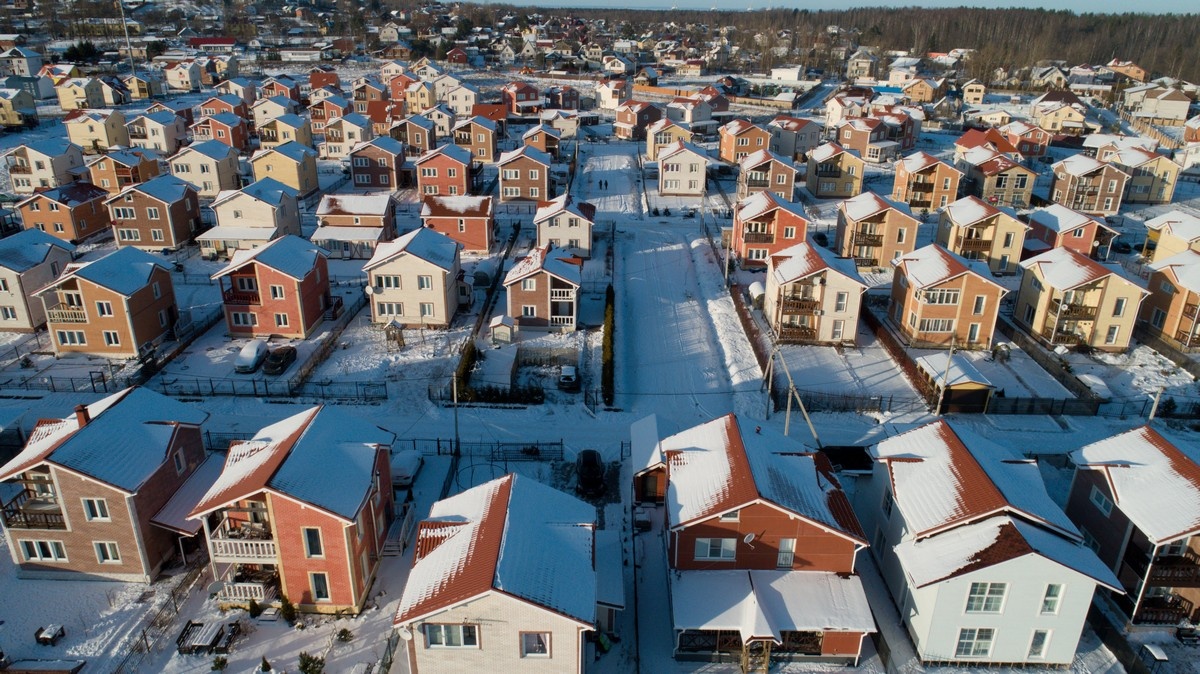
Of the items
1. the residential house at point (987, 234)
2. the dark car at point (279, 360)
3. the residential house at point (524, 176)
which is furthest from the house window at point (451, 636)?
the residential house at point (524, 176)

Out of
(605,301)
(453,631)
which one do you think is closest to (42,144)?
(605,301)

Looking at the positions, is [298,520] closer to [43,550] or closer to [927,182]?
[43,550]

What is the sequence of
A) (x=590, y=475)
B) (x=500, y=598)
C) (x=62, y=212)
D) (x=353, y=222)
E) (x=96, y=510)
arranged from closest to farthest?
(x=500, y=598), (x=96, y=510), (x=590, y=475), (x=62, y=212), (x=353, y=222)

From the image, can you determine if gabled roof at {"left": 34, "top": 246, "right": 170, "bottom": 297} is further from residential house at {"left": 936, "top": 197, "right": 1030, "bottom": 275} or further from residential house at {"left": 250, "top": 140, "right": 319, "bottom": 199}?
residential house at {"left": 936, "top": 197, "right": 1030, "bottom": 275}

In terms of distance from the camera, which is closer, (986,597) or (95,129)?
(986,597)

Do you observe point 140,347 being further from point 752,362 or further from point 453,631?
point 752,362

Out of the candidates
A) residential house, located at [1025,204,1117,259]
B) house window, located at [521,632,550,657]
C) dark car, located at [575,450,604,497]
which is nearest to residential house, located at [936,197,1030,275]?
residential house, located at [1025,204,1117,259]

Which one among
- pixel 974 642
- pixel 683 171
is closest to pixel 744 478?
pixel 974 642

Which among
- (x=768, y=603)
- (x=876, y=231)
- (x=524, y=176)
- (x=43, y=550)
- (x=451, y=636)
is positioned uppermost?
(x=524, y=176)
